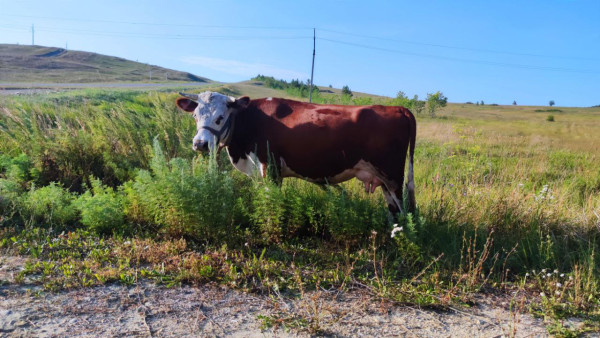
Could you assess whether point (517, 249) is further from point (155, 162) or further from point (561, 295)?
point (155, 162)

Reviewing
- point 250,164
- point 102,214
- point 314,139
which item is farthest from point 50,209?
point 314,139

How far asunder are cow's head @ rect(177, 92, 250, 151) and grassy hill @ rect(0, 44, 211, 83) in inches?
2659

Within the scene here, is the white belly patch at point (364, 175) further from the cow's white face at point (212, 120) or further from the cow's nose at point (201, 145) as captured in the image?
the cow's nose at point (201, 145)

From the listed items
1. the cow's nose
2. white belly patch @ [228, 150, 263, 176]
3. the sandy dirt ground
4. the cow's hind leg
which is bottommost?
the sandy dirt ground

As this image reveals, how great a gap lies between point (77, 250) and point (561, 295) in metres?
4.67

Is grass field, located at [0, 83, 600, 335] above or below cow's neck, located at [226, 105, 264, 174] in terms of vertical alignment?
Result: below

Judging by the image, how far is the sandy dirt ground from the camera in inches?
122

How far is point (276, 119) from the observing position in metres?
5.16

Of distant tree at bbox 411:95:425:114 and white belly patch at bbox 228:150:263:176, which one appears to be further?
distant tree at bbox 411:95:425:114

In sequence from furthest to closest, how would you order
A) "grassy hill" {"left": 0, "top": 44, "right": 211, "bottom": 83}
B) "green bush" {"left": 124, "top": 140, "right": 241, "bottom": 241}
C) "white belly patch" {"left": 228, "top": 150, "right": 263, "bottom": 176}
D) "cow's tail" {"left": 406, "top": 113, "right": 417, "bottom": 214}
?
"grassy hill" {"left": 0, "top": 44, "right": 211, "bottom": 83}, "white belly patch" {"left": 228, "top": 150, "right": 263, "bottom": 176}, "cow's tail" {"left": 406, "top": 113, "right": 417, "bottom": 214}, "green bush" {"left": 124, "top": 140, "right": 241, "bottom": 241}

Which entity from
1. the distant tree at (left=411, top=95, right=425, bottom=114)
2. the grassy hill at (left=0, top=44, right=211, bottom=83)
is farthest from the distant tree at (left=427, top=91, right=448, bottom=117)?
the grassy hill at (left=0, top=44, right=211, bottom=83)

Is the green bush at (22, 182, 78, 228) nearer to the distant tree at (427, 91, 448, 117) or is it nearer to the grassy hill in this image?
the distant tree at (427, 91, 448, 117)

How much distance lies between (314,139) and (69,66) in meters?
92.2

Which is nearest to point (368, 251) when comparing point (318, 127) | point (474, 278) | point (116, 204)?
point (474, 278)
